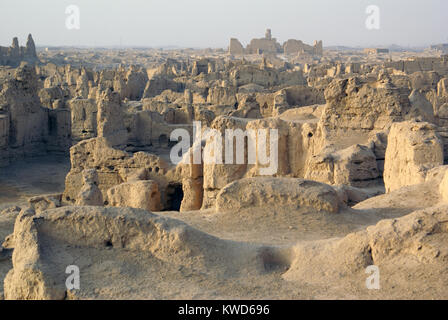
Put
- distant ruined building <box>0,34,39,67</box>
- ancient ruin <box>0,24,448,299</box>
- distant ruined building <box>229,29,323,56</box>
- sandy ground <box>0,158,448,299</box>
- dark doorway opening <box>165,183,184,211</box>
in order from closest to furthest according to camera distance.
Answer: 1. sandy ground <box>0,158,448,299</box>
2. ancient ruin <box>0,24,448,299</box>
3. dark doorway opening <box>165,183,184,211</box>
4. distant ruined building <box>0,34,39,67</box>
5. distant ruined building <box>229,29,323,56</box>

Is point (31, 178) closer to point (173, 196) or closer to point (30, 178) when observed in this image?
point (30, 178)

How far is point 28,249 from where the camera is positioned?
16.1 ft

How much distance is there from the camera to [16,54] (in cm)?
5425

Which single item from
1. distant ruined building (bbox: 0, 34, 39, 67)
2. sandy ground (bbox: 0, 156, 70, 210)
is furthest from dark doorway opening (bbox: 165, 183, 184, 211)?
distant ruined building (bbox: 0, 34, 39, 67)

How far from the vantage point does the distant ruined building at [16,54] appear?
5159 cm

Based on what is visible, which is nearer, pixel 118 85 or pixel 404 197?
pixel 404 197

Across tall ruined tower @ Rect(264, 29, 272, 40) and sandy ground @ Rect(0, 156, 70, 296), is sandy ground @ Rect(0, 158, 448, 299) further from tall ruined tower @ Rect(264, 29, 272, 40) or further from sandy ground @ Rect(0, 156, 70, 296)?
tall ruined tower @ Rect(264, 29, 272, 40)

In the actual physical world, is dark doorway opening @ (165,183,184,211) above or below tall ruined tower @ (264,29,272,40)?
below

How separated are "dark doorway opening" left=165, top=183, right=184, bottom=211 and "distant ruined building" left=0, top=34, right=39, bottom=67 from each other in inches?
1690

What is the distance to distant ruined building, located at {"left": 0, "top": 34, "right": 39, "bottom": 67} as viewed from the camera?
51594 mm
